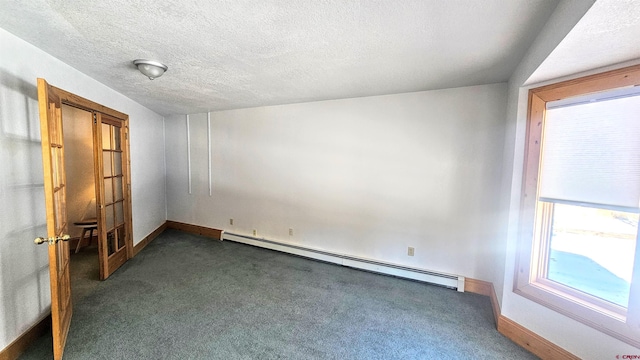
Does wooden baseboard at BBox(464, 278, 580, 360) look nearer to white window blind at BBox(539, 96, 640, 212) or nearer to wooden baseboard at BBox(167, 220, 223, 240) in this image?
white window blind at BBox(539, 96, 640, 212)

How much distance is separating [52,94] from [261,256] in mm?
2828

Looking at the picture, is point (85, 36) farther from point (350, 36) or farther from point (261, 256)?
point (261, 256)

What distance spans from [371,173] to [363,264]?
1255mm

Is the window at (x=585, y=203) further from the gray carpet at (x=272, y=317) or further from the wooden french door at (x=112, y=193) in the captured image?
the wooden french door at (x=112, y=193)

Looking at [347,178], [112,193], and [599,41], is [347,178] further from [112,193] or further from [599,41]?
[112,193]

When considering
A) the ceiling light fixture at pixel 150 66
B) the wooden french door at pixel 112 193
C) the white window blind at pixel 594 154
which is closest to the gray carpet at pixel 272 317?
the wooden french door at pixel 112 193

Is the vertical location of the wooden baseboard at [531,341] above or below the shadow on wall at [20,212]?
below

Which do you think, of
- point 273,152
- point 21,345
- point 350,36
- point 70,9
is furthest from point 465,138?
point 21,345

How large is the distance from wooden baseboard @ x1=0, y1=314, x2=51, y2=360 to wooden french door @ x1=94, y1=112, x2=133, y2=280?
2.88 feet

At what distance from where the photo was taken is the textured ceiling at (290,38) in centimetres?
132

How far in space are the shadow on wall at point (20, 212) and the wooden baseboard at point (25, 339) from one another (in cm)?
5

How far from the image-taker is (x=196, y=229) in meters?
4.54

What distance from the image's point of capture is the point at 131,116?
345 centimetres

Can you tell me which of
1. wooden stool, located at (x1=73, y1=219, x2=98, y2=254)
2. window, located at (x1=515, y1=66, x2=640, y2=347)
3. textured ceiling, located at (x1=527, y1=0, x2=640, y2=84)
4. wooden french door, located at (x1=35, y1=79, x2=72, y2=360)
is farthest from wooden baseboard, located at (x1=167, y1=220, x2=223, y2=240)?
textured ceiling, located at (x1=527, y1=0, x2=640, y2=84)
